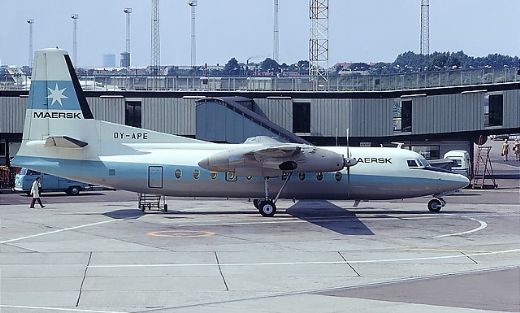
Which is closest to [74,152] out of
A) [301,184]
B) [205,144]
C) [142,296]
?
[205,144]

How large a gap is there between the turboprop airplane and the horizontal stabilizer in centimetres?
4

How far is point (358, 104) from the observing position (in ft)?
197

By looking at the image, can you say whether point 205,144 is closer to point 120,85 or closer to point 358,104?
point 358,104

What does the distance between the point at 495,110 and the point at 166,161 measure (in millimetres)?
29439

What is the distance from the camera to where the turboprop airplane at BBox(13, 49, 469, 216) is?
38.2m

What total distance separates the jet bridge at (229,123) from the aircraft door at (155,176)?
56.0 feet

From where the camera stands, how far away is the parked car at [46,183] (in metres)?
52.0

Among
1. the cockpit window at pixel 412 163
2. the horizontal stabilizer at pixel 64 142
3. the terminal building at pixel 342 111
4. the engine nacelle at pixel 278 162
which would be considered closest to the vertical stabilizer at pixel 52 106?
the horizontal stabilizer at pixel 64 142

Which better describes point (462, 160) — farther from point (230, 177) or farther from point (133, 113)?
point (230, 177)

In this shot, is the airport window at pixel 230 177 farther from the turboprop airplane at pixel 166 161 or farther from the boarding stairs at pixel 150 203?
the boarding stairs at pixel 150 203

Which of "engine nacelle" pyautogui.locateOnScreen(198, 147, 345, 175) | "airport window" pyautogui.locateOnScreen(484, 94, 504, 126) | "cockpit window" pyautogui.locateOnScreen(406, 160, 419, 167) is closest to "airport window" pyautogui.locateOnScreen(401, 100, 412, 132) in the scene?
"airport window" pyautogui.locateOnScreen(484, 94, 504, 126)

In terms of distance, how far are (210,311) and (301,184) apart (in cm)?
2112

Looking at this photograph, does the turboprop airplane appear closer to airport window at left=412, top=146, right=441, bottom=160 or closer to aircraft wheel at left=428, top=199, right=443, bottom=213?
aircraft wheel at left=428, top=199, right=443, bottom=213

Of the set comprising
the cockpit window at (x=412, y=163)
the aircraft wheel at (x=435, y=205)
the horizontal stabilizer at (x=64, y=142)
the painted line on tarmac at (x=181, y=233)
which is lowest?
the painted line on tarmac at (x=181, y=233)
